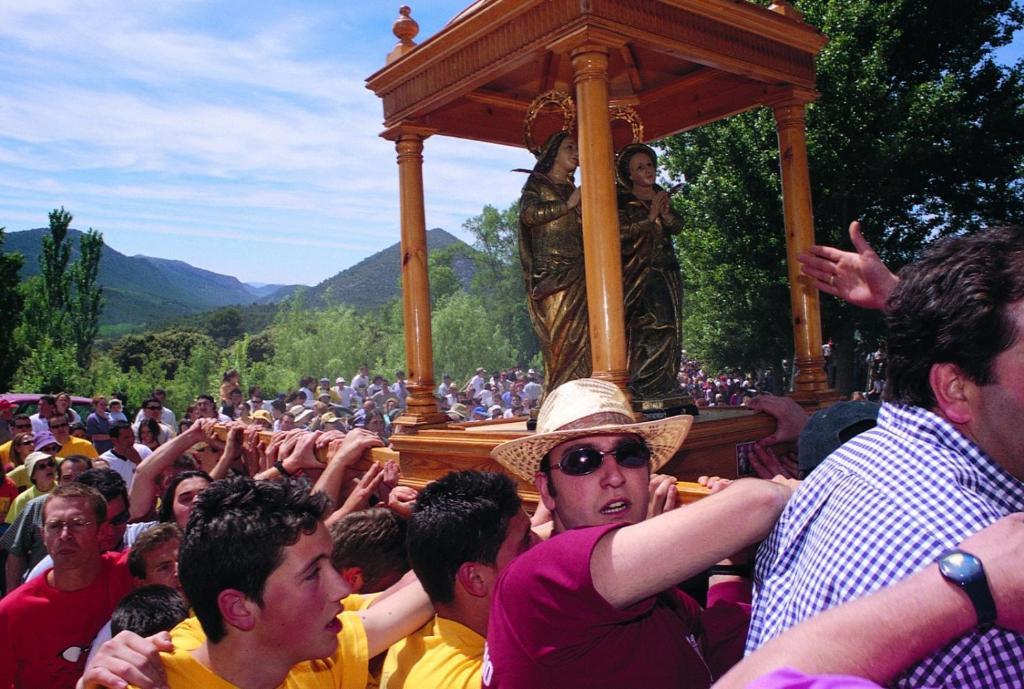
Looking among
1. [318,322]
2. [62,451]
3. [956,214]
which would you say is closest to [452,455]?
[62,451]

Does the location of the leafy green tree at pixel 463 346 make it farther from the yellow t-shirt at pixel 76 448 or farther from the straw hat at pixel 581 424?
the straw hat at pixel 581 424

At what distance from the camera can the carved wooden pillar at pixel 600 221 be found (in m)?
4.47

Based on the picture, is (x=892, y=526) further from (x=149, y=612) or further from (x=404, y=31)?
(x=404, y=31)

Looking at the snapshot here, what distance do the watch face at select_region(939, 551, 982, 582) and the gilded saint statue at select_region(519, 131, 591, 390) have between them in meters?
4.29

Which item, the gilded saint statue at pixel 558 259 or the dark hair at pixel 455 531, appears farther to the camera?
the gilded saint statue at pixel 558 259

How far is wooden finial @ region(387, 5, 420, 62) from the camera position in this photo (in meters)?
5.86

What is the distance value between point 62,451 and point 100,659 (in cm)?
742

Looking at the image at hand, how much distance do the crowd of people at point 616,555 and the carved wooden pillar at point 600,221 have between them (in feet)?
3.18

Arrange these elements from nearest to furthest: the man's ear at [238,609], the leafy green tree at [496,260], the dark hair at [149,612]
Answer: the man's ear at [238,609]
the dark hair at [149,612]
the leafy green tree at [496,260]

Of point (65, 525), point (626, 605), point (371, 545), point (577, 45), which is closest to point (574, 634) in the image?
point (626, 605)

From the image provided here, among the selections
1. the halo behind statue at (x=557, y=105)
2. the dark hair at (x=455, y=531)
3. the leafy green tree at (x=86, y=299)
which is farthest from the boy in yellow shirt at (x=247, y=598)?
the leafy green tree at (x=86, y=299)

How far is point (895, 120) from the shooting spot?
14.0 meters

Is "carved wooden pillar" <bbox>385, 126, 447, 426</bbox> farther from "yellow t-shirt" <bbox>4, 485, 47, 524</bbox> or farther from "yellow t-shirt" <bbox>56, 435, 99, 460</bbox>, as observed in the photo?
"yellow t-shirt" <bbox>56, 435, 99, 460</bbox>

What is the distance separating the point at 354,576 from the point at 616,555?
2039 mm
